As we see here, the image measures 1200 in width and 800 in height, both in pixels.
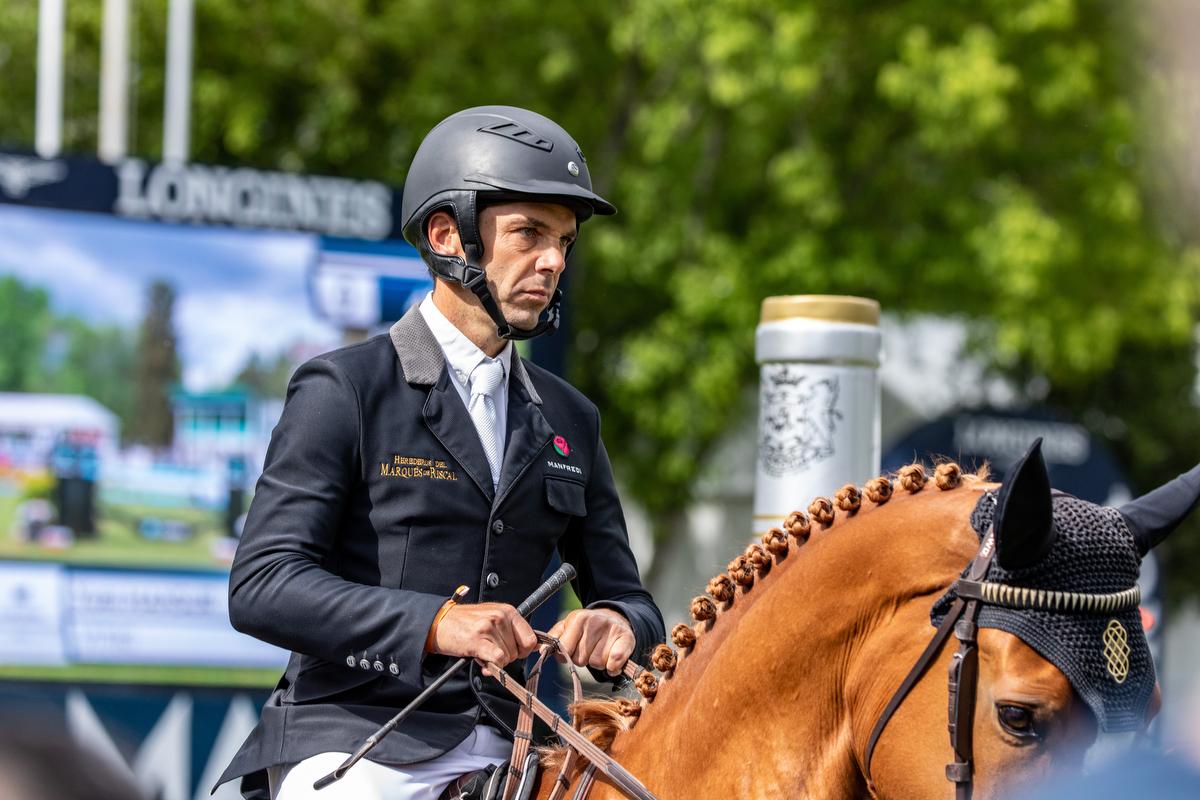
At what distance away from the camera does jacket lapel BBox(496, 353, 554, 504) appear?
9.73 feet

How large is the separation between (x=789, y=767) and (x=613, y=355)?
42.7 feet

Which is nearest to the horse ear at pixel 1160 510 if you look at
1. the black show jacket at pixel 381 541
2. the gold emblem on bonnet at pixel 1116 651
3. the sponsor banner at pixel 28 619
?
the gold emblem on bonnet at pixel 1116 651

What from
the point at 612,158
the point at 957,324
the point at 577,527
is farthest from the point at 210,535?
the point at 957,324

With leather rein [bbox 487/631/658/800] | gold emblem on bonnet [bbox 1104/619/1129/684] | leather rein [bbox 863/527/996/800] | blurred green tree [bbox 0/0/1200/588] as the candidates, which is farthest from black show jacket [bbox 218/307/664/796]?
blurred green tree [bbox 0/0/1200/588]

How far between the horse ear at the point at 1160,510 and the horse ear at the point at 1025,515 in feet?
0.66

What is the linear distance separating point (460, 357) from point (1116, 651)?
145 cm

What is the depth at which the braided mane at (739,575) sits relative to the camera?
246cm

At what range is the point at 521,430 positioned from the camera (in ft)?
9.98

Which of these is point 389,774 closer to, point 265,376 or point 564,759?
point 564,759

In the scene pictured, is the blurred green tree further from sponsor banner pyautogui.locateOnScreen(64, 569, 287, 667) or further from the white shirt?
the white shirt

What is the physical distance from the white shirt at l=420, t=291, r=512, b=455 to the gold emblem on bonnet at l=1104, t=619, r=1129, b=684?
4.37 ft

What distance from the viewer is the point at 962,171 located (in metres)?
14.6

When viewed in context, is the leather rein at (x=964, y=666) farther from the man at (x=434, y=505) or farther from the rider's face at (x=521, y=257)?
the rider's face at (x=521, y=257)

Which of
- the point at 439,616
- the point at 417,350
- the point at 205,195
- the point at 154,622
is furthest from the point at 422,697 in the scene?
the point at 205,195
